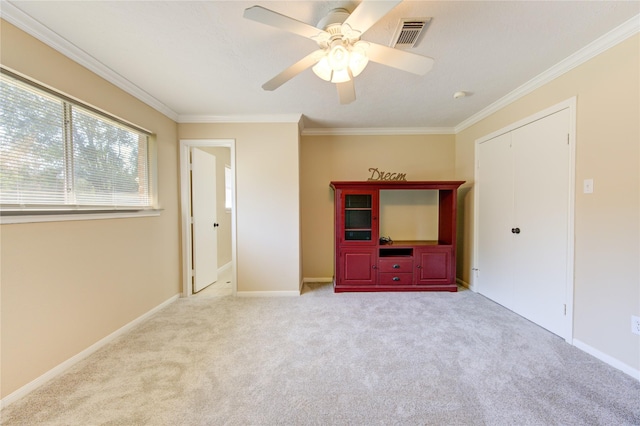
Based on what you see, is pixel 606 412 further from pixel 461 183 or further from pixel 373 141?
pixel 373 141

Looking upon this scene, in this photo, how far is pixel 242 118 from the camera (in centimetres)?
309

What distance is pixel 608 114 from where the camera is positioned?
5.62 feet

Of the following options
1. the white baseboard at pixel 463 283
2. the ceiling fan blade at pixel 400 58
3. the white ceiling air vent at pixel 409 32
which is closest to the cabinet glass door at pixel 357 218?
the white baseboard at pixel 463 283

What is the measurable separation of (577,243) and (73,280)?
160 inches

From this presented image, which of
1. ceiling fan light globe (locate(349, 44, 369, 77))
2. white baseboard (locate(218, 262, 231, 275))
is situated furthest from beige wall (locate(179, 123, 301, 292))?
ceiling fan light globe (locate(349, 44, 369, 77))

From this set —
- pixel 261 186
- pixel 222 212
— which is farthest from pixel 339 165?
pixel 222 212

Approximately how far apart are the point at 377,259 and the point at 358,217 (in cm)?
65

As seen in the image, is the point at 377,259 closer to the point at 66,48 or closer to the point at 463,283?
the point at 463,283

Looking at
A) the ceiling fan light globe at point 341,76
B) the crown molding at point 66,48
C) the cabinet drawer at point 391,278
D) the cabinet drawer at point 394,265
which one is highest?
the crown molding at point 66,48

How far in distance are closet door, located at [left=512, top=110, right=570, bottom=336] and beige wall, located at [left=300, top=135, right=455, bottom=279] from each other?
4.06 feet

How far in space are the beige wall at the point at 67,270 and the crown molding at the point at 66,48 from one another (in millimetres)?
47

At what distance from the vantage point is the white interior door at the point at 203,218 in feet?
10.7

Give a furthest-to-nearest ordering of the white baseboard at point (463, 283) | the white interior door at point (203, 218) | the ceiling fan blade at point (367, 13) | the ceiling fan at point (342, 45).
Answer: the white baseboard at point (463, 283)
the white interior door at point (203, 218)
the ceiling fan at point (342, 45)
the ceiling fan blade at point (367, 13)

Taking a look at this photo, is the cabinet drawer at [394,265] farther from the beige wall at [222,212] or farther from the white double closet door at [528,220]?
A: the beige wall at [222,212]
